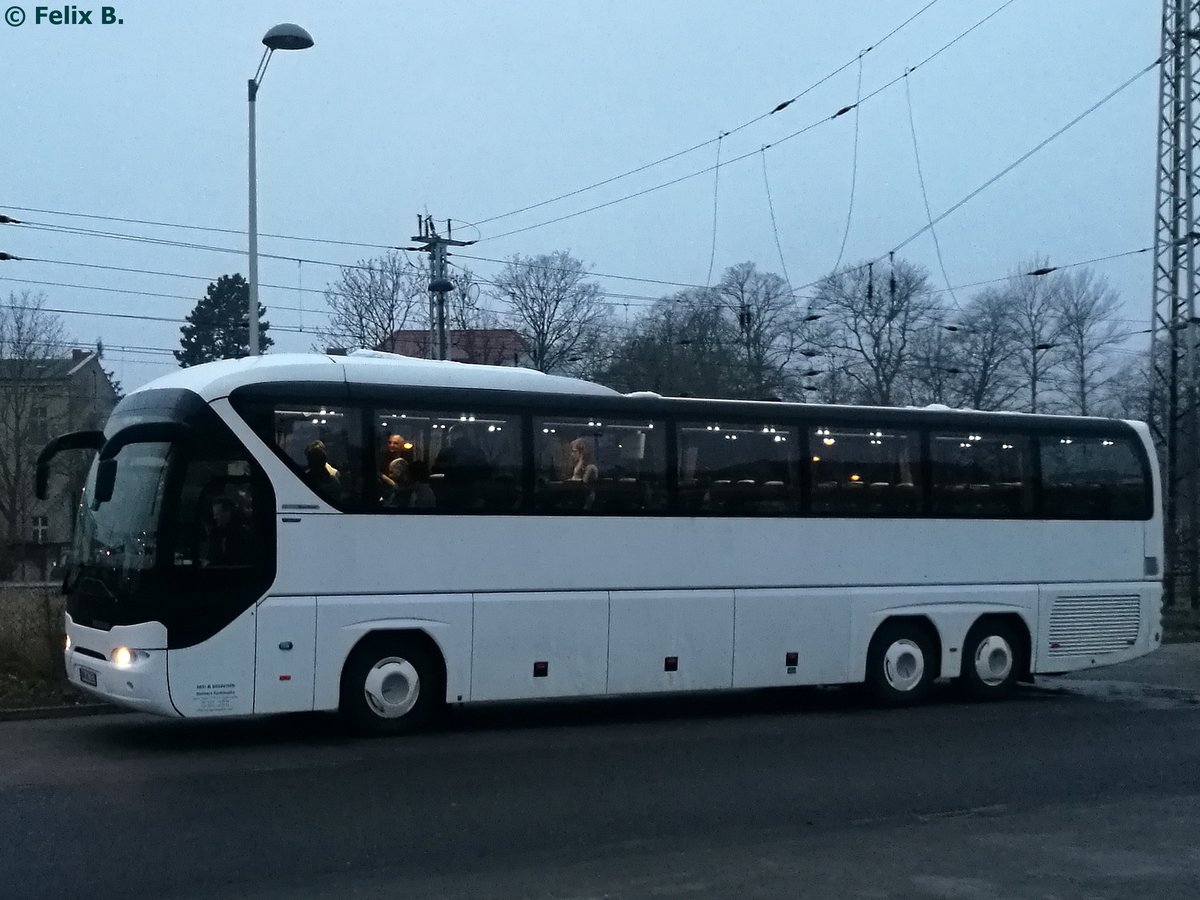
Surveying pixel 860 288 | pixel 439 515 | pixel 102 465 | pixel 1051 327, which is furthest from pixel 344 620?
pixel 1051 327

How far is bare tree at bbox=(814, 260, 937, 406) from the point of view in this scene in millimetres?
42594

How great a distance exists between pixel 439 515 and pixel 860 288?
32343mm

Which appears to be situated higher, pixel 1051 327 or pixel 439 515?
pixel 1051 327

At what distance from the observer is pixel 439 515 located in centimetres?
1349

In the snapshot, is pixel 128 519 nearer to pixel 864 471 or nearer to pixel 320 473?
pixel 320 473

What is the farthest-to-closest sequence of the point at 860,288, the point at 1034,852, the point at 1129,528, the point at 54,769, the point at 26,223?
1. the point at 860,288
2. the point at 26,223
3. the point at 1129,528
4. the point at 54,769
5. the point at 1034,852

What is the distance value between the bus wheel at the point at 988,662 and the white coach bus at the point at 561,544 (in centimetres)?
5

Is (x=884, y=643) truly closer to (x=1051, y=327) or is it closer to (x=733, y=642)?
(x=733, y=642)

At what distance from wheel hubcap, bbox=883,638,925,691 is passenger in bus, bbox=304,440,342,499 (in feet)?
23.5

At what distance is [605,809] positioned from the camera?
32.1 ft

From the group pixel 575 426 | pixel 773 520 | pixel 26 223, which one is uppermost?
pixel 26 223

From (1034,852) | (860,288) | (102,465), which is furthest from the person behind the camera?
(860,288)

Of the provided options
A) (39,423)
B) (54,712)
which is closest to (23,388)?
(39,423)

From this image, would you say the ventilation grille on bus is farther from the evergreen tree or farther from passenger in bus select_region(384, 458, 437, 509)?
the evergreen tree
